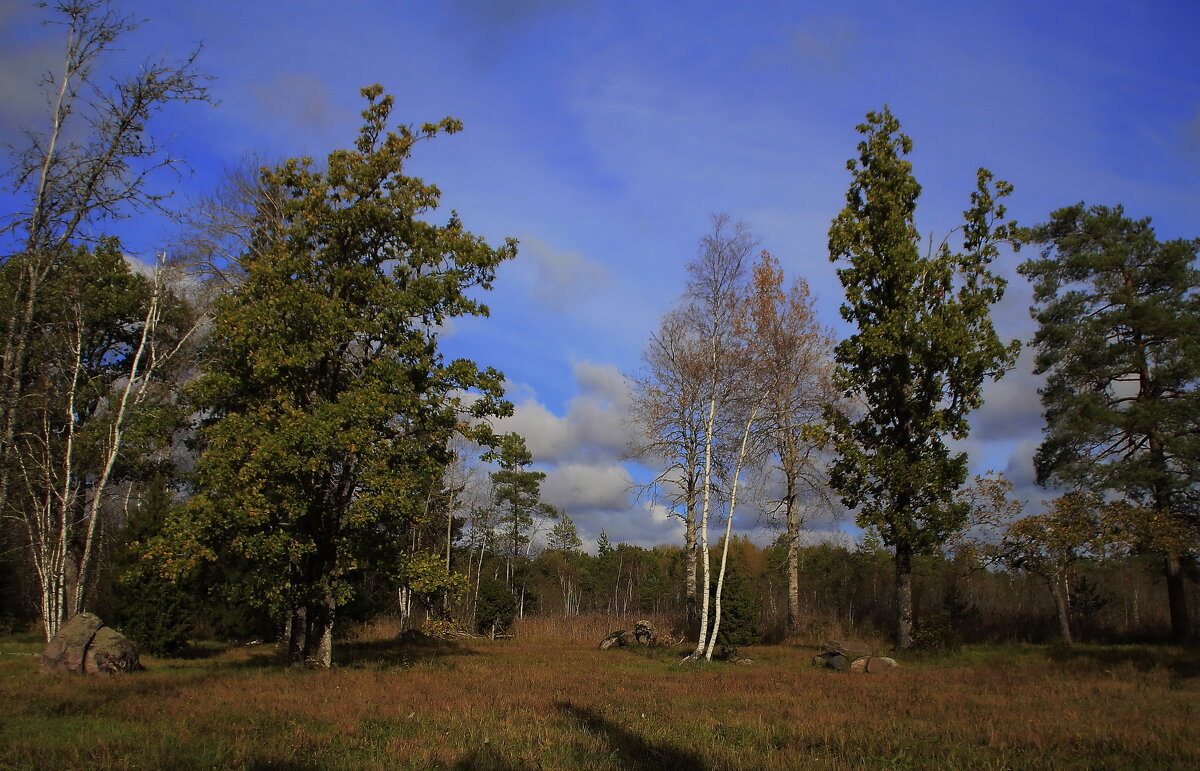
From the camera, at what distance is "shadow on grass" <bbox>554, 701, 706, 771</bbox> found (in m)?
7.26

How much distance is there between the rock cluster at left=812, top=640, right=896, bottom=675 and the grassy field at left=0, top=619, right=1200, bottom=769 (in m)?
1.37

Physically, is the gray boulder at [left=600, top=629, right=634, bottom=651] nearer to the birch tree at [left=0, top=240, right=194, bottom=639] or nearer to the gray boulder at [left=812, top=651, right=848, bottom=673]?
the gray boulder at [left=812, top=651, right=848, bottom=673]

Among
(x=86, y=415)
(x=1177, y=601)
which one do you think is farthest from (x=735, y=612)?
(x=86, y=415)

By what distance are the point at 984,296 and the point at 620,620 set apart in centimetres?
2203

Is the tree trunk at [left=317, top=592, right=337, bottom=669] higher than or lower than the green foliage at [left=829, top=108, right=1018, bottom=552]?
lower

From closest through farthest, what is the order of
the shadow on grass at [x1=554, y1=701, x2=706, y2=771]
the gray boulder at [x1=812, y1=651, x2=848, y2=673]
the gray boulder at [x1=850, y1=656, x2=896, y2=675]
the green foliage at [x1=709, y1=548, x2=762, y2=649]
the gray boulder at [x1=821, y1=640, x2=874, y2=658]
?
the shadow on grass at [x1=554, y1=701, x2=706, y2=771], the gray boulder at [x1=850, y1=656, x2=896, y2=675], the gray boulder at [x1=812, y1=651, x2=848, y2=673], the gray boulder at [x1=821, y1=640, x2=874, y2=658], the green foliage at [x1=709, y1=548, x2=762, y2=649]

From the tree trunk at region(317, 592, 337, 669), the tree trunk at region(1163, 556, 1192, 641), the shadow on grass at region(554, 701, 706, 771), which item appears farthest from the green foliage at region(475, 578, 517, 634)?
the tree trunk at region(1163, 556, 1192, 641)

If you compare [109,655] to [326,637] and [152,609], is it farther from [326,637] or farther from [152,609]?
[152,609]

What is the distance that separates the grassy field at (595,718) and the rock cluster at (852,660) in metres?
1.37

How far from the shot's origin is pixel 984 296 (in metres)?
21.6

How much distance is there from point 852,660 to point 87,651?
18950 millimetres

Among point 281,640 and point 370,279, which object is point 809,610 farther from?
point 370,279

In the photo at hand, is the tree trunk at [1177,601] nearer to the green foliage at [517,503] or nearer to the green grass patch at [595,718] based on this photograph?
the green grass patch at [595,718]

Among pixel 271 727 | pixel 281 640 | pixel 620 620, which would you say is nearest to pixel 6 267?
pixel 271 727
